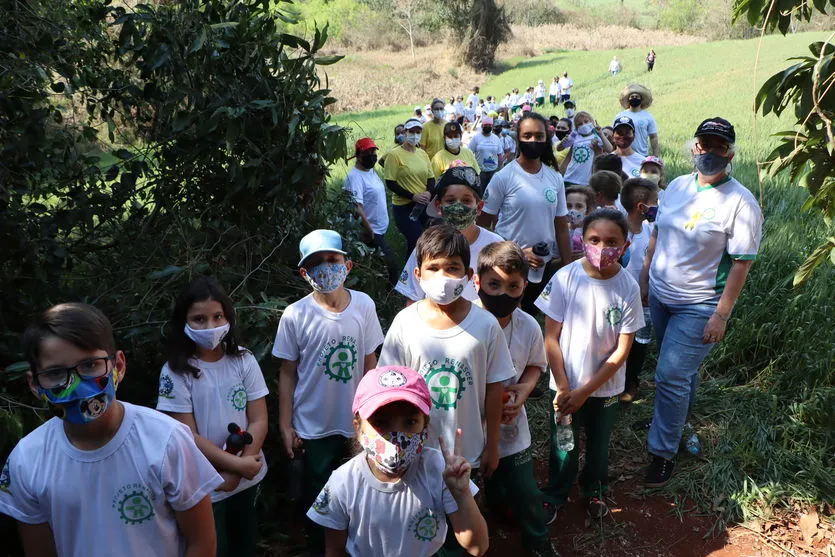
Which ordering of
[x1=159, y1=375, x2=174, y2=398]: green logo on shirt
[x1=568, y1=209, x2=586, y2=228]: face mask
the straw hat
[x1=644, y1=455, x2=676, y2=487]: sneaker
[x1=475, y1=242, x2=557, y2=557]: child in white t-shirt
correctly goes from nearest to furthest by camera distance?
[x1=159, y1=375, x2=174, y2=398]: green logo on shirt
[x1=475, y1=242, x2=557, y2=557]: child in white t-shirt
[x1=644, y1=455, x2=676, y2=487]: sneaker
[x1=568, y1=209, x2=586, y2=228]: face mask
the straw hat

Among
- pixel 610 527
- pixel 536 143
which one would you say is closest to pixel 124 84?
pixel 536 143

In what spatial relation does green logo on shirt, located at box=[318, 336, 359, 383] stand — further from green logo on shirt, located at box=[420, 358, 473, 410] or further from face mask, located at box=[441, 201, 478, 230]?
face mask, located at box=[441, 201, 478, 230]

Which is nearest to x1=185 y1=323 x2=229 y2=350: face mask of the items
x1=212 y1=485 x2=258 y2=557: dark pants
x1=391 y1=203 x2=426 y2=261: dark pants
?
x1=212 y1=485 x2=258 y2=557: dark pants

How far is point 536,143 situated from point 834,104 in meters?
2.63

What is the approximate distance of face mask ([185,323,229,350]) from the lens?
9.96 ft

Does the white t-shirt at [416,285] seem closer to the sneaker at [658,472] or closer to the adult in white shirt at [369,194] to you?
the sneaker at [658,472]

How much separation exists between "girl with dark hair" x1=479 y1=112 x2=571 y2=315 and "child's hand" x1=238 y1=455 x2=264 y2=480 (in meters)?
2.76

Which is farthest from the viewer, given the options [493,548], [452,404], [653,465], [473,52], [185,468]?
[473,52]

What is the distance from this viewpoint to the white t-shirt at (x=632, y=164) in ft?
24.3

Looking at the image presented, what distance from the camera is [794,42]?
42375 mm

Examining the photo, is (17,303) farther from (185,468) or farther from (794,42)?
(794,42)

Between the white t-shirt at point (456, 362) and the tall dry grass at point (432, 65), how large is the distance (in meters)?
26.9

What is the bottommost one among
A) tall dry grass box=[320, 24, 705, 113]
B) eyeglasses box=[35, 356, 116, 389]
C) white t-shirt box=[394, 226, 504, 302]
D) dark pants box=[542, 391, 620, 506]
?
tall dry grass box=[320, 24, 705, 113]

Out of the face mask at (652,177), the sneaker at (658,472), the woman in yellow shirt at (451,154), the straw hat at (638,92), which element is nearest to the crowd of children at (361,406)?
the sneaker at (658,472)
